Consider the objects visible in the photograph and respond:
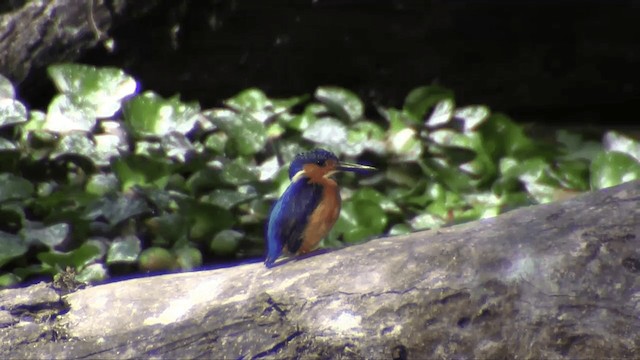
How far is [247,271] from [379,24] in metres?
2.52

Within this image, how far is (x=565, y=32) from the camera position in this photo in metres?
5.23

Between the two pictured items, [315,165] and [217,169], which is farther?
[217,169]

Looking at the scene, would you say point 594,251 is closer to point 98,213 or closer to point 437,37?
point 98,213

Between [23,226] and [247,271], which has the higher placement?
[247,271]

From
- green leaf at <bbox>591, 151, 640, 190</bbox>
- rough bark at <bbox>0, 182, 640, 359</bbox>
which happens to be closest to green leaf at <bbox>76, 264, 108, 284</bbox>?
rough bark at <bbox>0, 182, 640, 359</bbox>

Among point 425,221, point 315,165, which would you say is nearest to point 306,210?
point 315,165

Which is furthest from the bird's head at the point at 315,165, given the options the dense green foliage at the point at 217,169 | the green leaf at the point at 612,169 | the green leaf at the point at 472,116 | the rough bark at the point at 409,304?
the green leaf at the point at 472,116

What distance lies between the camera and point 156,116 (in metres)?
4.48

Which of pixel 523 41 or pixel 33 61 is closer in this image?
pixel 33 61

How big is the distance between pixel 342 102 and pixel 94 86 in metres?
1.22

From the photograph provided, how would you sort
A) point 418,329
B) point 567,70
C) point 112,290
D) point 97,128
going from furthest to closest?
point 567,70, point 97,128, point 112,290, point 418,329

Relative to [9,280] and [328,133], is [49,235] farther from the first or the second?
[328,133]

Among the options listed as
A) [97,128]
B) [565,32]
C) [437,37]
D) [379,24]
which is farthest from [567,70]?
[97,128]

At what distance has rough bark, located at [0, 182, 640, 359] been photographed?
100 inches
